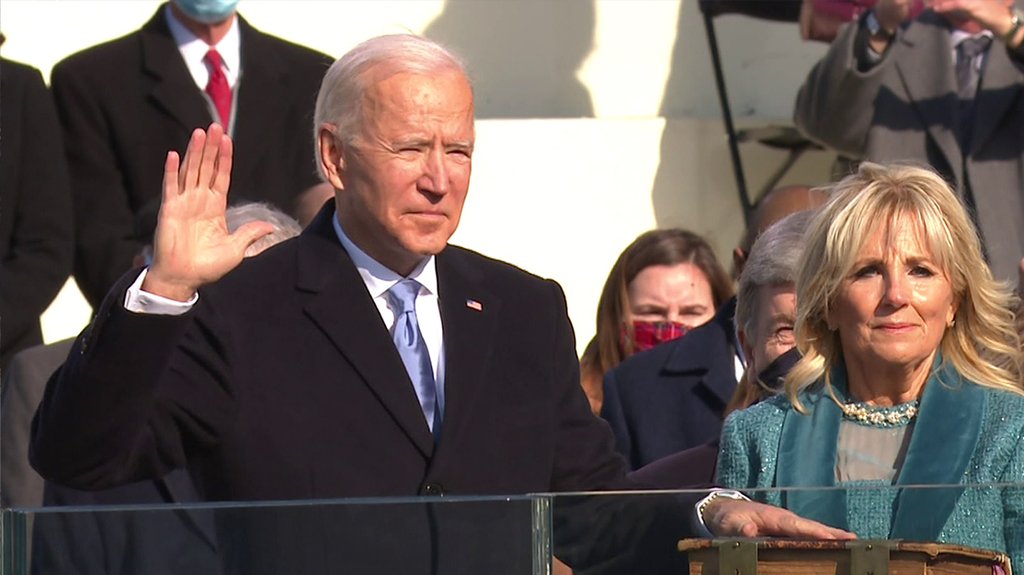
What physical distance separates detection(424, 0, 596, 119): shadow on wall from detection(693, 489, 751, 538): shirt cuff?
16.2 feet

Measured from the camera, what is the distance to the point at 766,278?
4.71 metres

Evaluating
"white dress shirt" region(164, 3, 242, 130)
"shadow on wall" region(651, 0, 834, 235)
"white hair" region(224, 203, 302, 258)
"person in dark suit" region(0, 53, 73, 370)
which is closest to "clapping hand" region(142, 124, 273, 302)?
"white hair" region(224, 203, 302, 258)

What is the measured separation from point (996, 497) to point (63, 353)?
3036 millimetres

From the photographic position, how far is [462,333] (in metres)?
3.75

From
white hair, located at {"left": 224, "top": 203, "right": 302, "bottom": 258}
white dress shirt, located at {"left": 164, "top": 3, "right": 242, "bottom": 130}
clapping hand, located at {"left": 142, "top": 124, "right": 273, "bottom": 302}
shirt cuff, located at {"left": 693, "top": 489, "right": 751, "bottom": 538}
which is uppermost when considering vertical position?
white dress shirt, located at {"left": 164, "top": 3, "right": 242, "bottom": 130}

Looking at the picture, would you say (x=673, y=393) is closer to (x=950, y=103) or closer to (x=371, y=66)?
(x=950, y=103)

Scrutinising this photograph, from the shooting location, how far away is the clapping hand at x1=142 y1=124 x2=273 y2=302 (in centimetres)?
330

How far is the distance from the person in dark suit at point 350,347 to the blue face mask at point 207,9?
8.56ft

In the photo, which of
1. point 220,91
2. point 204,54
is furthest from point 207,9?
point 220,91

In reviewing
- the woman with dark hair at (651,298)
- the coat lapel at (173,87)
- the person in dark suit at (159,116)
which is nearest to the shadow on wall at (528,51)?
the person in dark suit at (159,116)

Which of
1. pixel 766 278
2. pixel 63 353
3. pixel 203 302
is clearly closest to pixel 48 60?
pixel 63 353

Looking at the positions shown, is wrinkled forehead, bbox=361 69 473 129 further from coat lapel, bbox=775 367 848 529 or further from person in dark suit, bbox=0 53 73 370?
person in dark suit, bbox=0 53 73 370

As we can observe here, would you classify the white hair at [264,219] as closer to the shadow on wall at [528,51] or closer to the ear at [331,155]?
the ear at [331,155]

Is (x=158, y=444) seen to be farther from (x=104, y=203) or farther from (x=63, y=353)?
(x=104, y=203)
